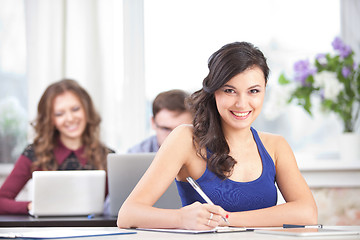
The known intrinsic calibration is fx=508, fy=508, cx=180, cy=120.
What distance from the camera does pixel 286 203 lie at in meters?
1.62

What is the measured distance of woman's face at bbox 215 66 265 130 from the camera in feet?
5.37

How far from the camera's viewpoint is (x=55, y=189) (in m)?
2.12

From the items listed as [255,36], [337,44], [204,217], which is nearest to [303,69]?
[337,44]

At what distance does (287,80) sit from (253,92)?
178 cm

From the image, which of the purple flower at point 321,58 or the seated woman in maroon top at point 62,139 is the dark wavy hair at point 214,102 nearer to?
the seated woman in maroon top at point 62,139

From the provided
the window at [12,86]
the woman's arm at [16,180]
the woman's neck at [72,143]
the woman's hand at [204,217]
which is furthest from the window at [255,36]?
the woman's hand at [204,217]

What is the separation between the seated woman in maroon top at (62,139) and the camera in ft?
9.27

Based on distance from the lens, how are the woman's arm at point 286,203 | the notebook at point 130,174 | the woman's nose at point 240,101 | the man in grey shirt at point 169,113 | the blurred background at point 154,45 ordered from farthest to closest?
the blurred background at point 154,45 → the man in grey shirt at point 169,113 → the notebook at point 130,174 → the woman's nose at point 240,101 → the woman's arm at point 286,203

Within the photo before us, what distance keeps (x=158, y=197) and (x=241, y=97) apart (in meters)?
0.41

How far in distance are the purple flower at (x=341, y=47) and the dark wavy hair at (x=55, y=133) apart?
61.0 inches

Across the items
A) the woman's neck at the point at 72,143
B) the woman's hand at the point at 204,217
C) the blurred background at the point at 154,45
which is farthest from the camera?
the blurred background at the point at 154,45

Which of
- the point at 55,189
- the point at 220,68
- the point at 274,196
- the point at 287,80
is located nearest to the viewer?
the point at 220,68

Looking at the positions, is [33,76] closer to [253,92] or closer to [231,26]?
[231,26]

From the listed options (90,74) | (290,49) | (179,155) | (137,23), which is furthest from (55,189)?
(290,49)
